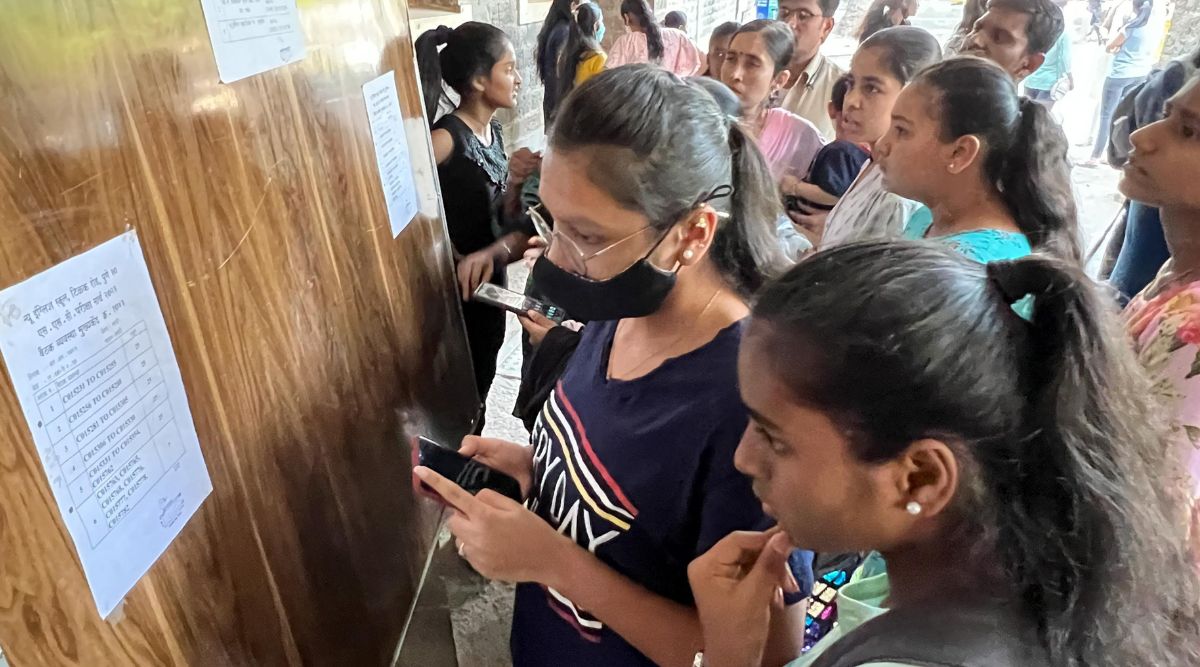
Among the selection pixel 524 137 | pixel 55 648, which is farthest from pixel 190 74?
pixel 524 137

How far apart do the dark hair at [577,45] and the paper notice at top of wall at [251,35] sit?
5.39 feet

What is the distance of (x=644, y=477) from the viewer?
0.83 metres

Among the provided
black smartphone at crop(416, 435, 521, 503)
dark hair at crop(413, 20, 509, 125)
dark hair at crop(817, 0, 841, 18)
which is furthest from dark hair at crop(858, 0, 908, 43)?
black smartphone at crop(416, 435, 521, 503)

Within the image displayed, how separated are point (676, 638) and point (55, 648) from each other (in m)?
0.59

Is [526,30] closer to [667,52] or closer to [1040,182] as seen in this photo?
[667,52]

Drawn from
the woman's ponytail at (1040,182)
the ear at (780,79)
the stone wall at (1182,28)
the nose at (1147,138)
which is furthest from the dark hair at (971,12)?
the stone wall at (1182,28)

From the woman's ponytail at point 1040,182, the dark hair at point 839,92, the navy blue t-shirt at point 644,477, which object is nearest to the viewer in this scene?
the navy blue t-shirt at point 644,477

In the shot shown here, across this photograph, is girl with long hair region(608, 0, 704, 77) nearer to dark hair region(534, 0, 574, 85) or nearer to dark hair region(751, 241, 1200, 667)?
dark hair region(534, 0, 574, 85)

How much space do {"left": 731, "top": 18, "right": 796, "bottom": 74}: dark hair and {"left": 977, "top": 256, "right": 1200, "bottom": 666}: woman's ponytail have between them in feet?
6.99

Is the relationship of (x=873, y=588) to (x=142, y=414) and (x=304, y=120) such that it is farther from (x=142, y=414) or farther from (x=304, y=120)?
(x=304, y=120)

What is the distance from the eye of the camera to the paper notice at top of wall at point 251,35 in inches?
32.5

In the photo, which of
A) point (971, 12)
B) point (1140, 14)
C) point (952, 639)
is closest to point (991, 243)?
point (952, 639)

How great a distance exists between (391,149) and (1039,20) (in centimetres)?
215

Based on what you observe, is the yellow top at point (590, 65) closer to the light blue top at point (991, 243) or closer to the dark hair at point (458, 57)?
the dark hair at point (458, 57)
